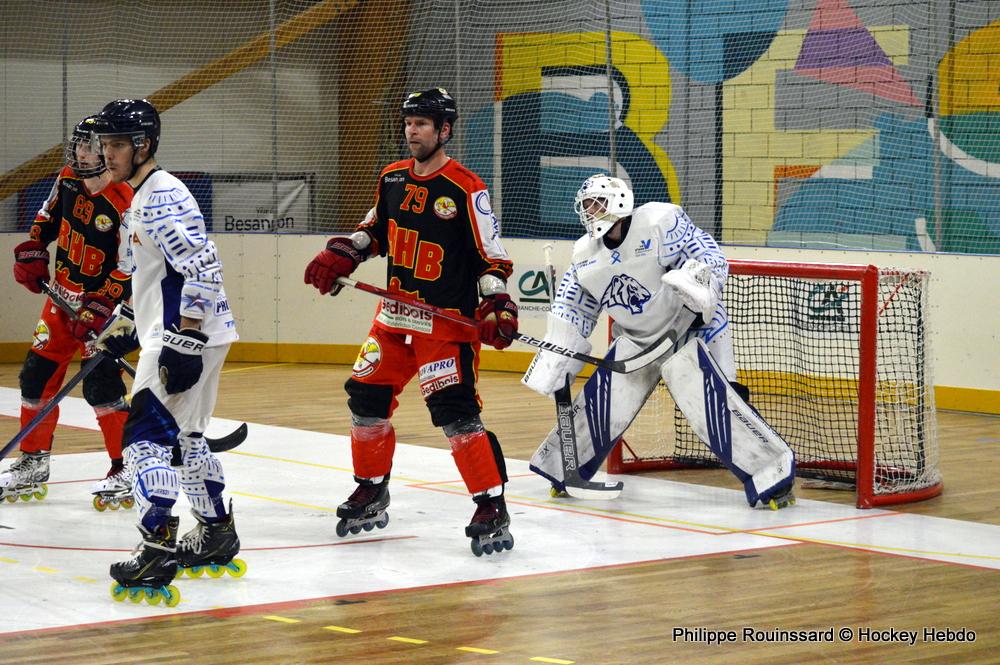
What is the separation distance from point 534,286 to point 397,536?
580cm

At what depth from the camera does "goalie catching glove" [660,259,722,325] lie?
→ 19.6 feet

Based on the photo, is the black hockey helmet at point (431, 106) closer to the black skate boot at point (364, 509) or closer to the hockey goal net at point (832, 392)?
the black skate boot at point (364, 509)

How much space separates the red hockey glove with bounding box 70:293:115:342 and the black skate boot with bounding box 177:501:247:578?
41.0 inches

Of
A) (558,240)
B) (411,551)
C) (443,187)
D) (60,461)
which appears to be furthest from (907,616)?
(558,240)

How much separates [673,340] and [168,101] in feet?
26.9

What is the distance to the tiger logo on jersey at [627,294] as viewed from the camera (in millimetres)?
6230

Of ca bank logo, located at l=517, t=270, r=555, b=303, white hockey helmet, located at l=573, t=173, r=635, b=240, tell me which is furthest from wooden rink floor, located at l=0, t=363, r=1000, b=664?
ca bank logo, located at l=517, t=270, r=555, b=303

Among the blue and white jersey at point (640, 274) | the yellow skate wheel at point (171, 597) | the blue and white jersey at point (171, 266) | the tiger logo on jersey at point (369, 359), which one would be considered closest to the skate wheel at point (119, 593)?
the yellow skate wheel at point (171, 597)

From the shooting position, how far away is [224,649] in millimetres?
3959

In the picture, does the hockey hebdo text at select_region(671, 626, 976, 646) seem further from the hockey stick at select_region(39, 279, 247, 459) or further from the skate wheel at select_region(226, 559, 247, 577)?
the hockey stick at select_region(39, 279, 247, 459)

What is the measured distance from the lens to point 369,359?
17.8 feet

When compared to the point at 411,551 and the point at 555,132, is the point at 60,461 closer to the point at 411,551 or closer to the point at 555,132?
the point at 411,551

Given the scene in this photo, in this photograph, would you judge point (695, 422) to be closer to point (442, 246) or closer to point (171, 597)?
point (442, 246)

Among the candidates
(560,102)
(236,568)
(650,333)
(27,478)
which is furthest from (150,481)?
(560,102)
